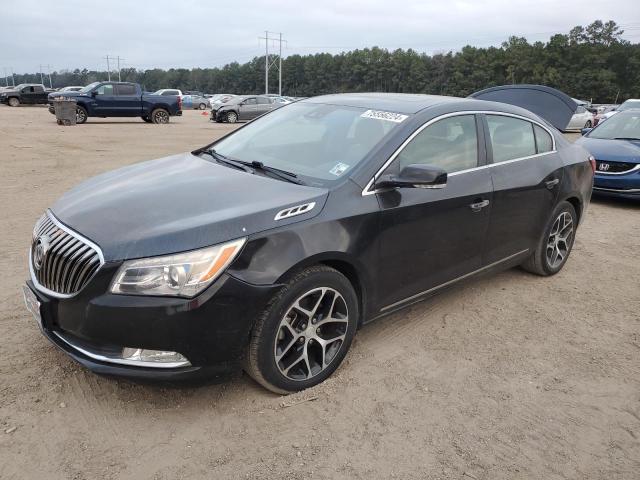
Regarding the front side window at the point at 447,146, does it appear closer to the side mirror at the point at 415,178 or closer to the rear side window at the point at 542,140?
the side mirror at the point at 415,178

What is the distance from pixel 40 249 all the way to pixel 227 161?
1362 millimetres

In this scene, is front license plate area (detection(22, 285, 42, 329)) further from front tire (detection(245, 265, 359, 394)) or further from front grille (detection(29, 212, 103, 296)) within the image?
front tire (detection(245, 265, 359, 394))

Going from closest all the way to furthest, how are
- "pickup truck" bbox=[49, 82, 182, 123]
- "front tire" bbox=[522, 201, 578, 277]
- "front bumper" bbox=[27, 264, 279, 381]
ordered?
"front bumper" bbox=[27, 264, 279, 381], "front tire" bbox=[522, 201, 578, 277], "pickup truck" bbox=[49, 82, 182, 123]

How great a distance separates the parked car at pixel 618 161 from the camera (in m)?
8.12

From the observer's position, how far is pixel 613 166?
27.2 feet

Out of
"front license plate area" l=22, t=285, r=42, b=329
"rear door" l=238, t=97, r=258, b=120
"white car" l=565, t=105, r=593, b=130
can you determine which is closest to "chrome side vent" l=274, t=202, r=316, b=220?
"front license plate area" l=22, t=285, r=42, b=329

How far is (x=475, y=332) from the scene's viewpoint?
3.85m

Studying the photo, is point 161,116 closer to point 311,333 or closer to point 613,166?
point 613,166

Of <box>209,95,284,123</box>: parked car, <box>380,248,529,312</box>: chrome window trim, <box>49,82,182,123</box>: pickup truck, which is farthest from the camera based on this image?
<box>209,95,284,123</box>: parked car

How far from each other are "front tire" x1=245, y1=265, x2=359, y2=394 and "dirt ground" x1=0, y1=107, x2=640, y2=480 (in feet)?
0.39

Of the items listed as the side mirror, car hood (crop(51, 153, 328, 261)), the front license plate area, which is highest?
the side mirror

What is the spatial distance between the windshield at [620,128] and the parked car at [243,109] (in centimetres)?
1944

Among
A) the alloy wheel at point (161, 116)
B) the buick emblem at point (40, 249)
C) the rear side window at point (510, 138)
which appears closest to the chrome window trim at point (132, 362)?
the buick emblem at point (40, 249)

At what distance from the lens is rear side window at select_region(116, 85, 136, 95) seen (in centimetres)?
2259
